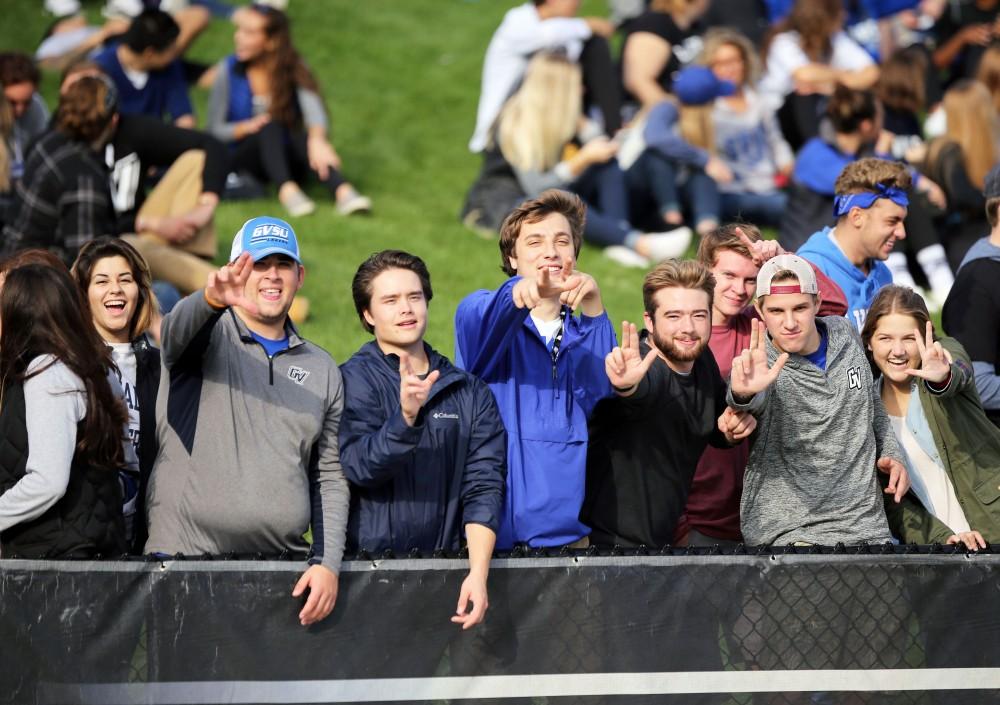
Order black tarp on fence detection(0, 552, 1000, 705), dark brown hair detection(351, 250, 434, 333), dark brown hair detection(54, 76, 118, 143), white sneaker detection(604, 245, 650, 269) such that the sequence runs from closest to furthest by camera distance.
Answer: black tarp on fence detection(0, 552, 1000, 705)
dark brown hair detection(351, 250, 434, 333)
dark brown hair detection(54, 76, 118, 143)
white sneaker detection(604, 245, 650, 269)

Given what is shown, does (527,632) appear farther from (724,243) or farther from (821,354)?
(724,243)

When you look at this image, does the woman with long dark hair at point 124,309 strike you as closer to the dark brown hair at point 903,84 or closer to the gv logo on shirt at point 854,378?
the gv logo on shirt at point 854,378

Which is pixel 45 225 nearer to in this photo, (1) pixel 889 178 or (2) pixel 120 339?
(2) pixel 120 339

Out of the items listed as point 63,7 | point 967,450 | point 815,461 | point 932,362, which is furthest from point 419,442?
point 63,7

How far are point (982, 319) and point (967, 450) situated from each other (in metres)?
0.77

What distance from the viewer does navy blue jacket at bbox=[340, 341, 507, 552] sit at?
14.9 ft

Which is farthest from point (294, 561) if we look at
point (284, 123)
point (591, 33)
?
point (591, 33)

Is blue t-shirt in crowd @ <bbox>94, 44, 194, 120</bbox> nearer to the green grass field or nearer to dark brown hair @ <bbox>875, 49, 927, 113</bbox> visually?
the green grass field

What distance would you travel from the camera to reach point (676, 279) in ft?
15.9

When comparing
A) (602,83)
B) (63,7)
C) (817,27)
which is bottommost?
(602,83)

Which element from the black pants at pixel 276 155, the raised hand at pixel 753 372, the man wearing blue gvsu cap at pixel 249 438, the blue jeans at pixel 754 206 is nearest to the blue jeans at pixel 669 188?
the blue jeans at pixel 754 206

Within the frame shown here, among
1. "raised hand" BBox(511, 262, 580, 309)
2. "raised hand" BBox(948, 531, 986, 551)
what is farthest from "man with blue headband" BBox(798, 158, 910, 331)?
"raised hand" BBox(511, 262, 580, 309)

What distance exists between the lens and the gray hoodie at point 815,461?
16.1 feet

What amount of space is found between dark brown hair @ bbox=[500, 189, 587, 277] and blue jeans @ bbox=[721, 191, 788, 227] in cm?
545
